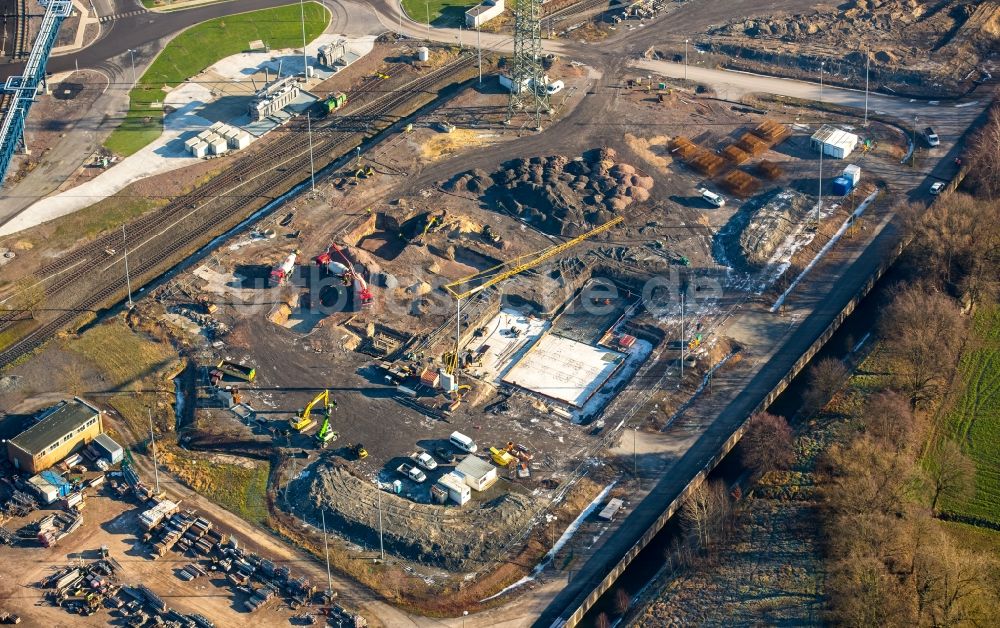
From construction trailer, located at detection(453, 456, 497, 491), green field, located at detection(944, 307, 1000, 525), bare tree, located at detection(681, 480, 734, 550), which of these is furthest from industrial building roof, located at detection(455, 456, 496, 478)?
green field, located at detection(944, 307, 1000, 525)

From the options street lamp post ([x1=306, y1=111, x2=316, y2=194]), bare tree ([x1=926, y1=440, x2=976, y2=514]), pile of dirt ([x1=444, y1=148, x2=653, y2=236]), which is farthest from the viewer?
street lamp post ([x1=306, y1=111, x2=316, y2=194])

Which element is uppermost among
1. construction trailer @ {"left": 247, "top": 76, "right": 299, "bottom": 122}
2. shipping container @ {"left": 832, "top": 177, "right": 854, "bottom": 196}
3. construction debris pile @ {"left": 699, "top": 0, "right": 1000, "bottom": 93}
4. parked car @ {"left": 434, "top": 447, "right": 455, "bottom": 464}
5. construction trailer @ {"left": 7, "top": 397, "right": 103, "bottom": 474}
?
construction debris pile @ {"left": 699, "top": 0, "right": 1000, "bottom": 93}

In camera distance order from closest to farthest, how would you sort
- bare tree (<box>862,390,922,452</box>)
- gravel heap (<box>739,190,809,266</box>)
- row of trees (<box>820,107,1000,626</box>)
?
1. row of trees (<box>820,107,1000,626</box>)
2. bare tree (<box>862,390,922,452</box>)
3. gravel heap (<box>739,190,809,266</box>)

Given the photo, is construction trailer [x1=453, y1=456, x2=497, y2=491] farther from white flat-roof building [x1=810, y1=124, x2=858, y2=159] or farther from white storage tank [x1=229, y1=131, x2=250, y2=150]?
white flat-roof building [x1=810, y1=124, x2=858, y2=159]

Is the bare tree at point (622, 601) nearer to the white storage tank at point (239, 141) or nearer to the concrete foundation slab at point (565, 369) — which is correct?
the concrete foundation slab at point (565, 369)

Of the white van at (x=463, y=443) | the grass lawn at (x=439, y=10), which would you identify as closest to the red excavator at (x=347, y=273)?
the white van at (x=463, y=443)

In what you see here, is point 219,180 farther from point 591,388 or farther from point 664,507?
point 664,507

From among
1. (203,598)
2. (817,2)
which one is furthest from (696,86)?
(203,598)

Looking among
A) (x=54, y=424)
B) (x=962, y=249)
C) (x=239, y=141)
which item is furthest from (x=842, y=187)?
(x=54, y=424)
